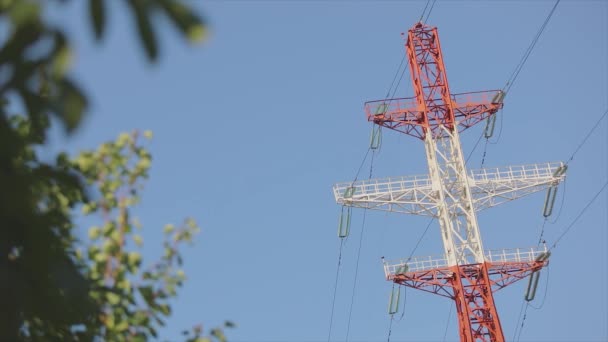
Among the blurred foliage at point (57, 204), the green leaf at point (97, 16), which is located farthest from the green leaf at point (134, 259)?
the green leaf at point (97, 16)

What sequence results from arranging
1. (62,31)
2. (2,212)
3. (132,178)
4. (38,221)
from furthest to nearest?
1. (132,178)
2. (38,221)
3. (2,212)
4. (62,31)

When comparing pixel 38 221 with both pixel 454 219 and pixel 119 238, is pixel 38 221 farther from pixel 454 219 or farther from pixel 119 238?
pixel 454 219

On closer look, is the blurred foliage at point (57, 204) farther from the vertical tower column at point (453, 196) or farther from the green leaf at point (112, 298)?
the vertical tower column at point (453, 196)

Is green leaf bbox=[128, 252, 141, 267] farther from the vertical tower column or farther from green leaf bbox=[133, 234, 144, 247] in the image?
the vertical tower column

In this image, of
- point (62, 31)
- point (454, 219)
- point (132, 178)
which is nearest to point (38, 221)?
point (62, 31)

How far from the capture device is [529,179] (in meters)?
36.8

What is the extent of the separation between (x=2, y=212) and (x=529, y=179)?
105ft

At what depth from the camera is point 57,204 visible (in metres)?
10.3

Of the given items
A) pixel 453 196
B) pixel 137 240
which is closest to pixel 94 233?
pixel 137 240

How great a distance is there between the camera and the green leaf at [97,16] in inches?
219

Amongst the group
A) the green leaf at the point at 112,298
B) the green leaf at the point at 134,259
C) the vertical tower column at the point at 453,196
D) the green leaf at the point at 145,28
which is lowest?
the green leaf at the point at 145,28

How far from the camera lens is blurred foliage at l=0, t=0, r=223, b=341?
5.58 metres

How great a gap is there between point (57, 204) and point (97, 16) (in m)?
5.06

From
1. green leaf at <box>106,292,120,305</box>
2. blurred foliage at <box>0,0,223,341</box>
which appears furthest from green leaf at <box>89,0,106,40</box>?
green leaf at <box>106,292,120,305</box>
